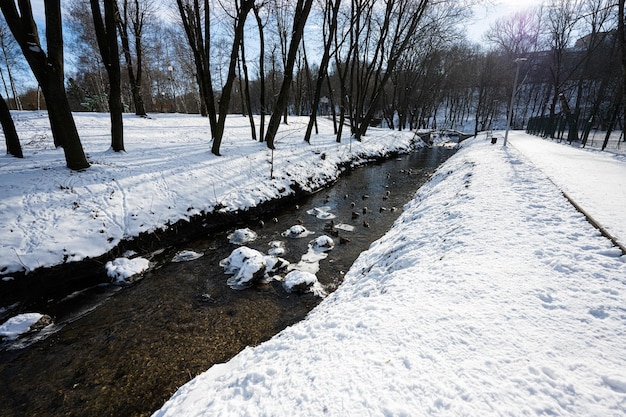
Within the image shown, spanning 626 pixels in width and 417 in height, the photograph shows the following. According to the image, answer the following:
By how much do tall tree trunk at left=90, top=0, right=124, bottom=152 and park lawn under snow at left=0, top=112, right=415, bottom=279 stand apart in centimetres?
120

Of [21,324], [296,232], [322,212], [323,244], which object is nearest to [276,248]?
[296,232]

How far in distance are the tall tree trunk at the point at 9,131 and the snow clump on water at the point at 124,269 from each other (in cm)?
549

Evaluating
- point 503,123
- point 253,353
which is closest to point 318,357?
point 253,353

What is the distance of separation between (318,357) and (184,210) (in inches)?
266

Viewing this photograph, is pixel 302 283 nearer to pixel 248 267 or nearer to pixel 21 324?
pixel 248 267

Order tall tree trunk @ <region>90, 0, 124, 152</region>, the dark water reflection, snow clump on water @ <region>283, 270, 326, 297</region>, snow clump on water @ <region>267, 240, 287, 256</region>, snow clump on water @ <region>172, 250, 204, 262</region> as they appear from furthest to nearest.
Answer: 1. tall tree trunk @ <region>90, 0, 124, 152</region>
2. snow clump on water @ <region>267, 240, 287, 256</region>
3. snow clump on water @ <region>172, 250, 204, 262</region>
4. snow clump on water @ <region>283, 270, 326, 297</region>
5. the dark water reflection

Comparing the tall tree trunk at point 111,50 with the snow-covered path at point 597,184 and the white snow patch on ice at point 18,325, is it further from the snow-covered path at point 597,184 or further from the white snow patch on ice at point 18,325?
the snow-covered path at point 597,184

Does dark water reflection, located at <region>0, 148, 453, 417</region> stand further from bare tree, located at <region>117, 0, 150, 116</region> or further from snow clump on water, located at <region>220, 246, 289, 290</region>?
bare tree, located at <region>117, 0, 150, 116</region>

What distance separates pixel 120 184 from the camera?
770 centimetres

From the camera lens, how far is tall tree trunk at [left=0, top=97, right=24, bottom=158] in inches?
301

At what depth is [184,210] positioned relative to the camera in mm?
7969

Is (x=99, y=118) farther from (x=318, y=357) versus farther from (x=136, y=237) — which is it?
(x=318, y=357)

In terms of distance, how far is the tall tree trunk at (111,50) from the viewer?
8.25 metres

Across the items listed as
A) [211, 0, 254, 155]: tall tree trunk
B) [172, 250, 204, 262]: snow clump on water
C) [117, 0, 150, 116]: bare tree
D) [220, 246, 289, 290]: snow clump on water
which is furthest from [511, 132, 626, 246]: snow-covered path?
[117, 0, 150, 116]: bare tree
